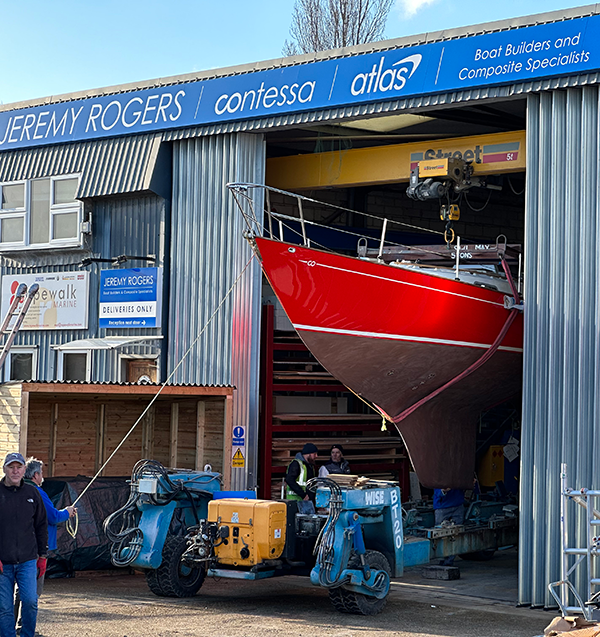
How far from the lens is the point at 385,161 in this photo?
1556cm

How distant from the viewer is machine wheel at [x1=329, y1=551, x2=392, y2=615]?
10.3 meters

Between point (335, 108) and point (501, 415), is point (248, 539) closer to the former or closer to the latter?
point (335, 108)

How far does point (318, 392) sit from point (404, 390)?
4138mm

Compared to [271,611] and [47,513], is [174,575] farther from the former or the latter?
[47,513]

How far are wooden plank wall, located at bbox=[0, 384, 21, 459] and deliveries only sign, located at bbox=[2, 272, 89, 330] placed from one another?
470 cm

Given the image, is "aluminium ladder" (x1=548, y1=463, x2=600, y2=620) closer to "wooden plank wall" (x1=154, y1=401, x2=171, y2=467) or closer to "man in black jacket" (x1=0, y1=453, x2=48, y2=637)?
"man in black jacket" (x1=0, y1=453, x2=48, y2=637)

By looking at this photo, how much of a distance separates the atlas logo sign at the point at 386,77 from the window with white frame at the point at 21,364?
7566 millimetres

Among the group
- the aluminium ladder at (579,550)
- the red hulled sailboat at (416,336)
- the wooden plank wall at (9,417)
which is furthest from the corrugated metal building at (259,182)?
the wooden plank wall at (9,417)

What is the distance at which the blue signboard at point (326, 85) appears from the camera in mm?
11797

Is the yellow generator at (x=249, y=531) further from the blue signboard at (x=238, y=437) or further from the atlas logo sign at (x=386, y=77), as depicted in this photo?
the atlas logo sign at (x=386, y=77)

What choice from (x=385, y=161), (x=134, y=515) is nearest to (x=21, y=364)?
(x=134, y=515)

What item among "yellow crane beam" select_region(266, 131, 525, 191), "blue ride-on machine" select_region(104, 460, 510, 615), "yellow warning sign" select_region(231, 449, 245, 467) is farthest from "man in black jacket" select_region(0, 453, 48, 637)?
"yellow crane beam" select_region(266, 131, 525, 191)

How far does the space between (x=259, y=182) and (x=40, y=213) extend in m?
4.36

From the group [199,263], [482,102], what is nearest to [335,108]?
[482,102]
